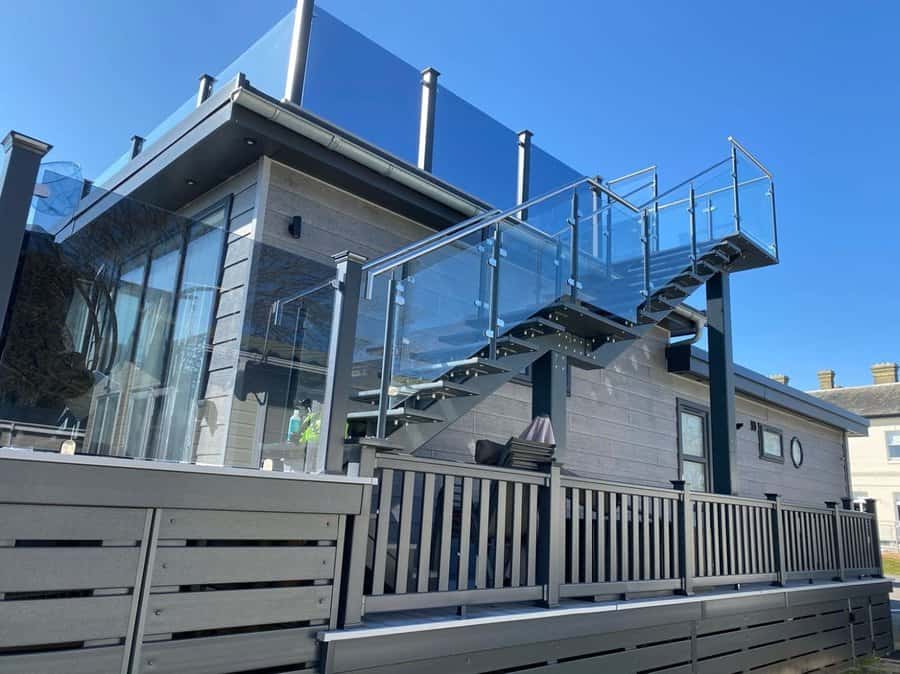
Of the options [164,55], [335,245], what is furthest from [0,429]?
[164,55]

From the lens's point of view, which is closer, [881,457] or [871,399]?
[881,457]

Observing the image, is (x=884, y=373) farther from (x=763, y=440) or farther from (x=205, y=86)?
(x=205, y=86)

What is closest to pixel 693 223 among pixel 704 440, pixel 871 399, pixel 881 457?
pixel 704 440

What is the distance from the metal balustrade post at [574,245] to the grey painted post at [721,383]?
2.78 m

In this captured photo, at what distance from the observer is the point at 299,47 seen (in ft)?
17.0

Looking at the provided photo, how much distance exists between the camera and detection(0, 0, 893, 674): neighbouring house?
2547 millimetres

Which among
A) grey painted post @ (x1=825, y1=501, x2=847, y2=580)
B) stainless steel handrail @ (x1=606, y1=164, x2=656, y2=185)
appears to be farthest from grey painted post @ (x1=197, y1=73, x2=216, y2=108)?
grey painted post @ (x1=825, y1=501, x2=847, y2=580)

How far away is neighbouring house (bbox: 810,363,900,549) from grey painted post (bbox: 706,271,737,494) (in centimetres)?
2321

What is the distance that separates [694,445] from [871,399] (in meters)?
25.8

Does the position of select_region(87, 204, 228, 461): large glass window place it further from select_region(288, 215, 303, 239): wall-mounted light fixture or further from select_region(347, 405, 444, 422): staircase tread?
select_region(288, 215, 303, 239): wall-mounted light fixture

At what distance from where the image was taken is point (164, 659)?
8.00ft

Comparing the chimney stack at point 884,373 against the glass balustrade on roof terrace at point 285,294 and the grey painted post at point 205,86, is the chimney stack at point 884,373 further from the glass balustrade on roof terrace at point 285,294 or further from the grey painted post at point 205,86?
the grey painted post at point 205,86

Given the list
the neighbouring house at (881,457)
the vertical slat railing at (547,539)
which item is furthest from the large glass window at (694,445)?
the neighbouring house at (881,457)

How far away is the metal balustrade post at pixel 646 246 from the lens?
21.2 ft
